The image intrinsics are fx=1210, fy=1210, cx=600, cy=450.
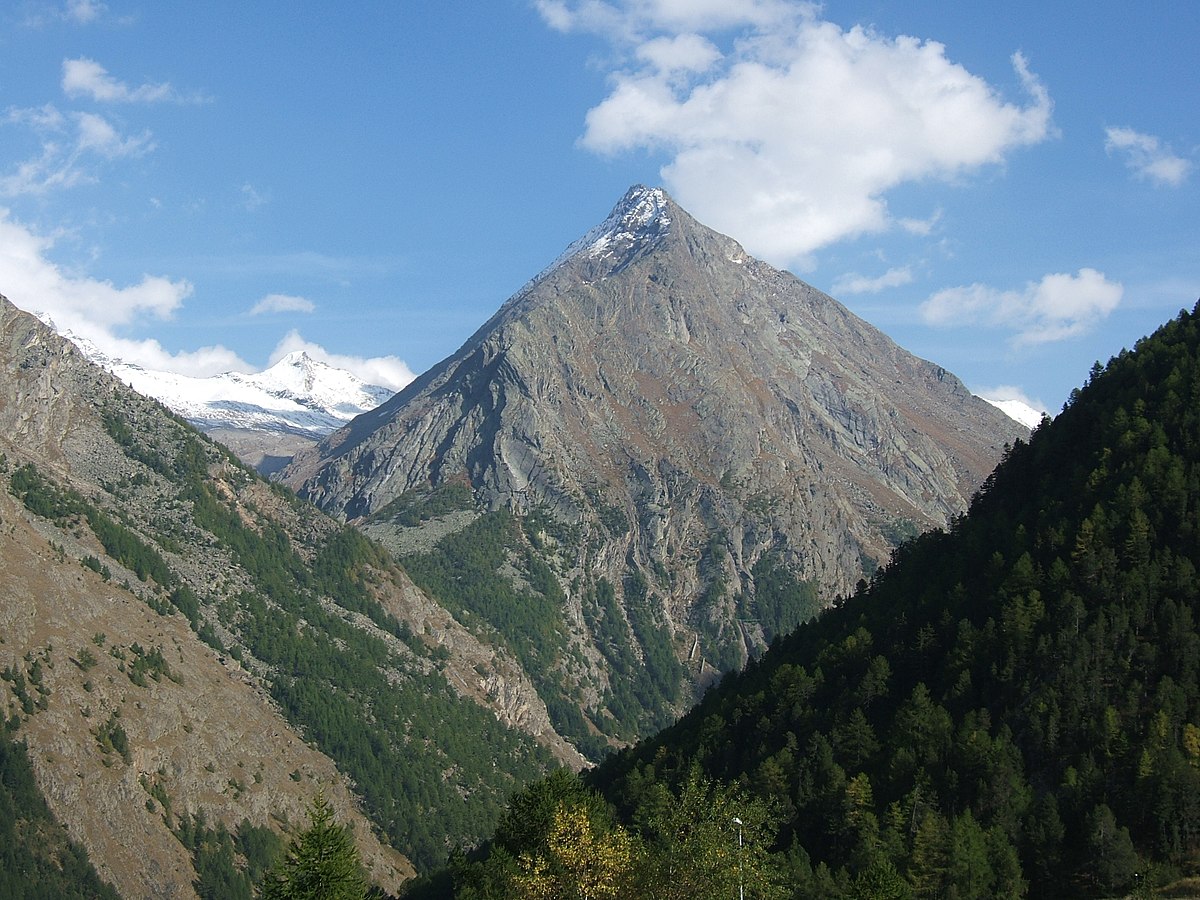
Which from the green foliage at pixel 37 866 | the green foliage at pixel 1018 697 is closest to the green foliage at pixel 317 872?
the green foliage at pixel 1018 697

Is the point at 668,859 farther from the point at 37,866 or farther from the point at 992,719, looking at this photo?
the point at 37,866

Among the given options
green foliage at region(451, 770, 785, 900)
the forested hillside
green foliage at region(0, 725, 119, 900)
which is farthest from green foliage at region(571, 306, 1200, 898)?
green foliage at region(0, 725, 119, 900)

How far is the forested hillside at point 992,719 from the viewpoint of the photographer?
104 meters

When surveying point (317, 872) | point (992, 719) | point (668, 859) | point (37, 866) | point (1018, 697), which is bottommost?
point (37, 866)

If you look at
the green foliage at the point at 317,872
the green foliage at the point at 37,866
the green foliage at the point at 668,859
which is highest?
the green foliage at the point at 668,859

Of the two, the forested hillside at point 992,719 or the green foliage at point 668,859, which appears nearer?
the green foliage at point 668,859

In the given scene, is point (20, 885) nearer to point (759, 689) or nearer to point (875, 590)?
point (759, 689)

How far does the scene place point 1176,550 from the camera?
14550 centimetres

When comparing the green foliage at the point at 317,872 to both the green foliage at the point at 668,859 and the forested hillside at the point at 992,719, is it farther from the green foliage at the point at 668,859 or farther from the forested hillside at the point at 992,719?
the forested hillside at the point at 992,719

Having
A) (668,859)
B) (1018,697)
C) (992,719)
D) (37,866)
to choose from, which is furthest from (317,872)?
(37,866)

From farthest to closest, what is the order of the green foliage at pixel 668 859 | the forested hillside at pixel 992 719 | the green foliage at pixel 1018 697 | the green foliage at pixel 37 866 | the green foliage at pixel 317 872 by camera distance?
1. the green foliage at pixel 37 866
2. the green foliage at pixel 1018 697
3. the forested hillside at pixel 992 719
4. the green foliage at pixel 317 872
5. the green foliage at pixel 668 859

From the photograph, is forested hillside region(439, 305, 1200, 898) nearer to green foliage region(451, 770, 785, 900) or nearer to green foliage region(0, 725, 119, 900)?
green foliage region(451, 770, 785, 900)

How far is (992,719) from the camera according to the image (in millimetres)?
137500

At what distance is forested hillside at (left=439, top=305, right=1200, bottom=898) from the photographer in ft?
342
